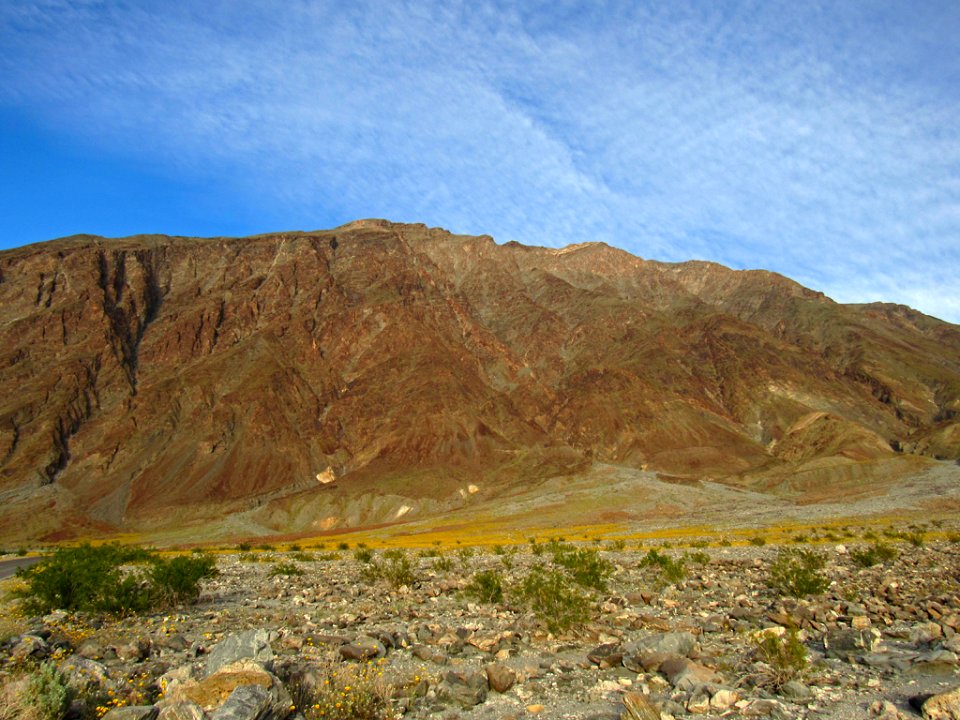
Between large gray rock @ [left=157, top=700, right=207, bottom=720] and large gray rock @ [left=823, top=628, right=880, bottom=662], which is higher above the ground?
large gray rock @ [left=157, top=700, right=207, bottom=720]

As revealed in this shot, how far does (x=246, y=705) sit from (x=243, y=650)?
2.75 m

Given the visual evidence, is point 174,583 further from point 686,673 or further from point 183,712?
point 686,673

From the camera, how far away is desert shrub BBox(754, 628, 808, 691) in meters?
9.56

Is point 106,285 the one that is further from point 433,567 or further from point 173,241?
point 433,567

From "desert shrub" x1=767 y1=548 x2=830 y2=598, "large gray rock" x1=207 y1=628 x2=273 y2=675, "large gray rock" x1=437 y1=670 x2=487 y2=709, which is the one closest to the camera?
"large gray rock" x1=207 y1=628 x2=273 y2=675

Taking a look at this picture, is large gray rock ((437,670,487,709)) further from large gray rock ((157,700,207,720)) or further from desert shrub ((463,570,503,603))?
desert shrub ((463,570,503,603))

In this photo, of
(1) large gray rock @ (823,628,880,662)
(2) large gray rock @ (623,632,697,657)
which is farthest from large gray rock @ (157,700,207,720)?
(1) large gray rock @ (823,628,880,662)

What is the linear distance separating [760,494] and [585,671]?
10495cm

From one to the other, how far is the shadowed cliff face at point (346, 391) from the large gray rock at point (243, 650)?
347 ft

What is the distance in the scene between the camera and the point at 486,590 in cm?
1834

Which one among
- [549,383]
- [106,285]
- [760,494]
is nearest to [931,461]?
[760,494]

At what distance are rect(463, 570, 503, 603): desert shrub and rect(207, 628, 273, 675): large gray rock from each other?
29.2 ft

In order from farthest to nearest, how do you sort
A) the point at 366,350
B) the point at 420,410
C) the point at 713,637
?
the point at 366,350, the point at 420,410, the point at 713,637

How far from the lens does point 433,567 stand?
101 feet
